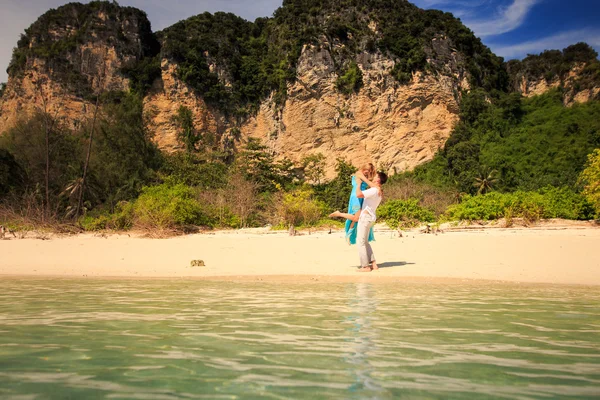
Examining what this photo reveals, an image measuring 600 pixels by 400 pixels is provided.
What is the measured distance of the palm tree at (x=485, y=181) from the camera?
43.4 meters

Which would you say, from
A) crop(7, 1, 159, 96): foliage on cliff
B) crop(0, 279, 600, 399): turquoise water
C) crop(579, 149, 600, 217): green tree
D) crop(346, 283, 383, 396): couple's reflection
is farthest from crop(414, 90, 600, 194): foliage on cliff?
crop(7, 1, 159, 96): foliage on cliff

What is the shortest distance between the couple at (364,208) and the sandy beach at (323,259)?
0.41 metres

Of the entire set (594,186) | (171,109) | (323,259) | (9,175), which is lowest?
(323,259)

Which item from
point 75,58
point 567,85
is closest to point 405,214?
point 567,85

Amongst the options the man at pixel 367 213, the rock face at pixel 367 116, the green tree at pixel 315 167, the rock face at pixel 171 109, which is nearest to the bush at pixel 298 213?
the man at pixel 367 213

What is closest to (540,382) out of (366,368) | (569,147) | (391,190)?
(366,368)

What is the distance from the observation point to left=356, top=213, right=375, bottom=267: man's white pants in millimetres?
7582

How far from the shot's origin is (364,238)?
7.71 m

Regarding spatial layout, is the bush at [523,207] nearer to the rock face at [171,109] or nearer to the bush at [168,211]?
the bush at [168,211]

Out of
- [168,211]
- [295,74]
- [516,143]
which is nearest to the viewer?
[168,211]

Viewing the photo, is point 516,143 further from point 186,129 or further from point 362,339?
point 362,339

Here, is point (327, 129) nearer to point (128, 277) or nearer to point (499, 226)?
point (499, 226)

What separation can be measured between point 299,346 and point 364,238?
4816 millimetres

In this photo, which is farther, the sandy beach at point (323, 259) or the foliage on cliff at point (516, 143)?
the foliage on cliff at point (516, 143)
